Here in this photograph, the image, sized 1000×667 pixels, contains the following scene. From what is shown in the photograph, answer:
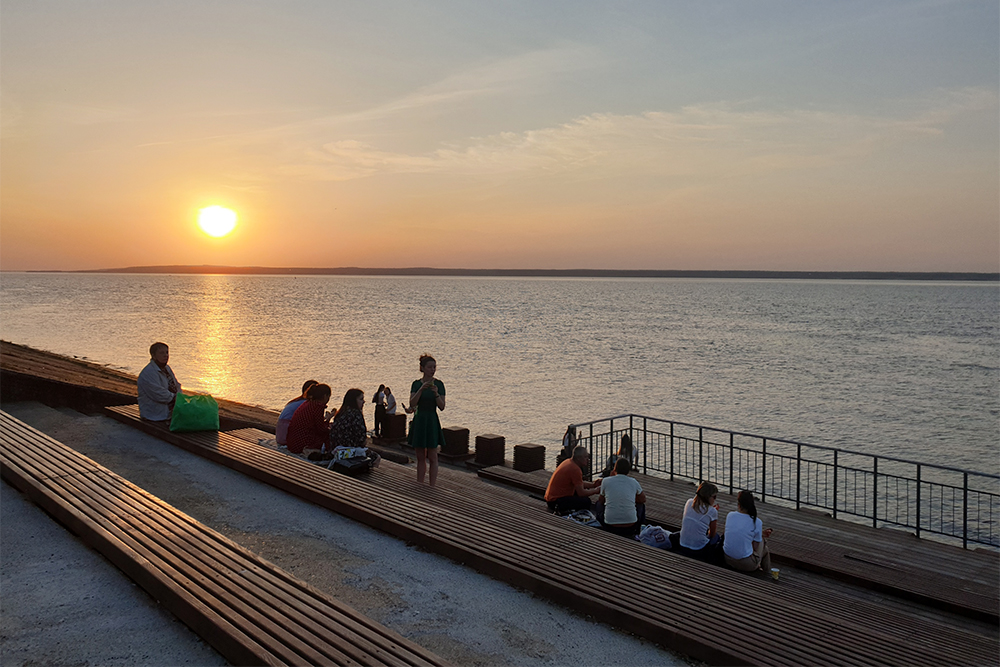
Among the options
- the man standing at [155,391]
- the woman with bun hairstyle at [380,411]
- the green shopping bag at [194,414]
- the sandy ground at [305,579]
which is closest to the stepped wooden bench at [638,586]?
the sandy ground at [305,579]

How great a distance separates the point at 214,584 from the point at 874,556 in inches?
Answer: 362

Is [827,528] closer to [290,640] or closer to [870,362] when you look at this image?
[290,640]

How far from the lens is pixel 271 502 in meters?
7.11

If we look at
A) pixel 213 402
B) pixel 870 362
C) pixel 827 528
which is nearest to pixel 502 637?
pixel 213 402

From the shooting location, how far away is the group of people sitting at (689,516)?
7738 mm

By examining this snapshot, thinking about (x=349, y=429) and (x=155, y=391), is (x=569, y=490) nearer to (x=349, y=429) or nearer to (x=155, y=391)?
(x=349, y=429)

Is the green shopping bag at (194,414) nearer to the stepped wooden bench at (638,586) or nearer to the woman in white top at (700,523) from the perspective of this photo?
the stepped wooden bench at (638,586)

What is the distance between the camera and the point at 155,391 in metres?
10.1

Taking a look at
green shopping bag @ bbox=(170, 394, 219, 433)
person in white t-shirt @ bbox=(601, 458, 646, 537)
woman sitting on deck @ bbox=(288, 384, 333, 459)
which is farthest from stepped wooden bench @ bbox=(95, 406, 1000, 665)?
green shopping bag @ bbox=(170, 394, 219, 433)

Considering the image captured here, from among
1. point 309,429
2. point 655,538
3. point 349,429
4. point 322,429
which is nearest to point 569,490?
point 655,538

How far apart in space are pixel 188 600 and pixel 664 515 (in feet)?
26.7

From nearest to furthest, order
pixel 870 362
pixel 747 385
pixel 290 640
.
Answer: pixel 290 640, pixel 747 385, pixel 870 362

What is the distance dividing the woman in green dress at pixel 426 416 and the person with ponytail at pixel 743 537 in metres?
3.53

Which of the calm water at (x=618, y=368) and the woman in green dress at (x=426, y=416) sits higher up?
the woman in green dress at (x=426, y=416)
